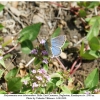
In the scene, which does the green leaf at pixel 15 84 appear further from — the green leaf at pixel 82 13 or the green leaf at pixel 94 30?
the green leaf at pixel 82 13

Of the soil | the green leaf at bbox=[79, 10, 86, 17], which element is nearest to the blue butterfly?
the soil

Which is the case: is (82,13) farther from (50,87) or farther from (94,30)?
(50,87)

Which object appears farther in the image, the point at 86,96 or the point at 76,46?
the point at 76,46

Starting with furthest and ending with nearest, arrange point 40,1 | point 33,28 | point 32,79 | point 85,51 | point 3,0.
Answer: point 40,1, point 3,0, point 85,51, point 33,28, point 32,79

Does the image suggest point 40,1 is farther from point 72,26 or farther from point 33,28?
point 33,28

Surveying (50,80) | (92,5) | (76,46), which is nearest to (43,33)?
(76,46)

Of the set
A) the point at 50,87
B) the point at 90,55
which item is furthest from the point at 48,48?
the point at 90,55
